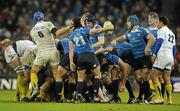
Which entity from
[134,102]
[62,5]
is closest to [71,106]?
[134,102]

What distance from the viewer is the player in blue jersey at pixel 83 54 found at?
17812mm

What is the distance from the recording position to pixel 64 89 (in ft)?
63.2

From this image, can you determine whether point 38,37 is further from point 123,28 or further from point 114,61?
point 123,28

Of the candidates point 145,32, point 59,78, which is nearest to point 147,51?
point 145,32

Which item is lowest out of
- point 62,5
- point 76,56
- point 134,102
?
point 134,102

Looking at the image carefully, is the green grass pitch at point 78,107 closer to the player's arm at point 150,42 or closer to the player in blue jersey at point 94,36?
the player's arm at point 150,42

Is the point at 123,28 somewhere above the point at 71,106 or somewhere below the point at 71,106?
above

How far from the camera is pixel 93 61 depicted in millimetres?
17859

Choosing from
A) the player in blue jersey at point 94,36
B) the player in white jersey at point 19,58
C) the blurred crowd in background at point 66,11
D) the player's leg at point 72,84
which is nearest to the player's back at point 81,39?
the player in blue jersey at point 94,36

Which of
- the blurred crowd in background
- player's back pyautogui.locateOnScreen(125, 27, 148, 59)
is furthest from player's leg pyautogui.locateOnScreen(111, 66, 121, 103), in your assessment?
the blurred crowd in background

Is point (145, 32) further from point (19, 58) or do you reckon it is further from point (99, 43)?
point (19, 58)

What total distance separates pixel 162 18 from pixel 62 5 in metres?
13.1

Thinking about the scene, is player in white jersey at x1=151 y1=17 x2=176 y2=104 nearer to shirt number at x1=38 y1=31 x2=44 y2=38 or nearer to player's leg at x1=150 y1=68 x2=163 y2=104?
player's leg at x1=150 y1=68 x2=163 y2=104

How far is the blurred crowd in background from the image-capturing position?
29.6 meters
